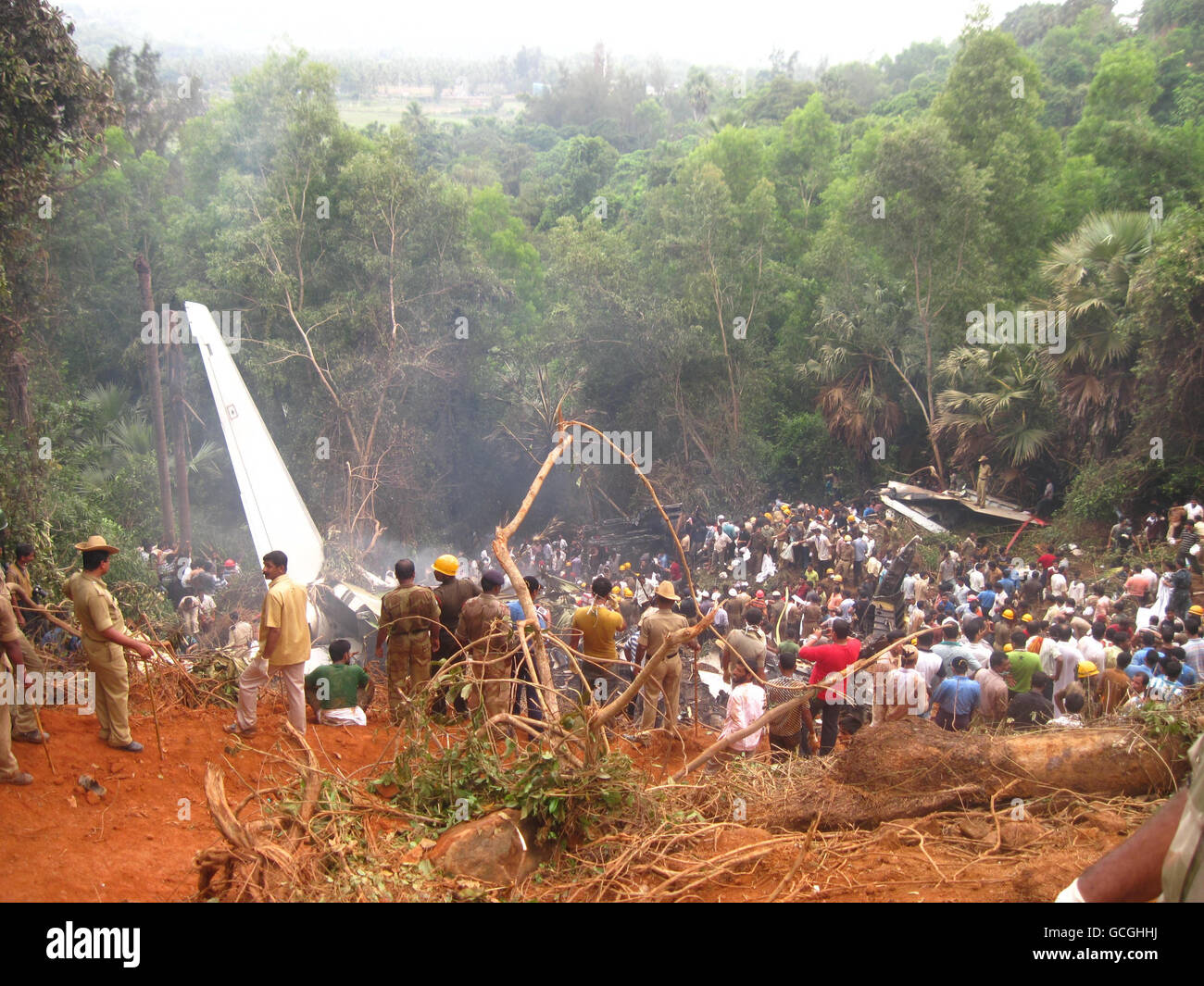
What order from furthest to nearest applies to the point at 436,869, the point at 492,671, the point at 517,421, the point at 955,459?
the point at 517,421 < the point at 955,459 < the point at 492,671 < the point at 436,869

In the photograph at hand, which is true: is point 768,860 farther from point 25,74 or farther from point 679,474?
point 679,474

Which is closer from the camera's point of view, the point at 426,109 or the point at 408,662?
the point at 408,662

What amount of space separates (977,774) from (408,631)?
3952mm

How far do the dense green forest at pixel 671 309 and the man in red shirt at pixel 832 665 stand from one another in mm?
11153

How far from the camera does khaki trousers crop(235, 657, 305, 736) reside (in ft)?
20.4

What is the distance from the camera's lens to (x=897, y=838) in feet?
15.8

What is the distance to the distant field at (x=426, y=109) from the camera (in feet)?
323

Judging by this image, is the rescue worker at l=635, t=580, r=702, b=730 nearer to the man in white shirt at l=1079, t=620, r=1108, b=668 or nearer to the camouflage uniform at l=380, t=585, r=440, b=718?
the camouflage uniform at l=380, t=585, r=440, b=718

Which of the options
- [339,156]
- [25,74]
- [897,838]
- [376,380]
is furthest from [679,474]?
[897,838]

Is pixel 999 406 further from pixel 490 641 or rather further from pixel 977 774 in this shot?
pixel 490 641

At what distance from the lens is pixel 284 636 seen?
239 inches

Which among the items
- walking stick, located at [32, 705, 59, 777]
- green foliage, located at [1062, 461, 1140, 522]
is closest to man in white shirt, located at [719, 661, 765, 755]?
walking stick, located at [32, 705, 59, 777]

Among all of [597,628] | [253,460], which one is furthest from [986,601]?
[253,460]

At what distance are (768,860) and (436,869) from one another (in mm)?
1641
